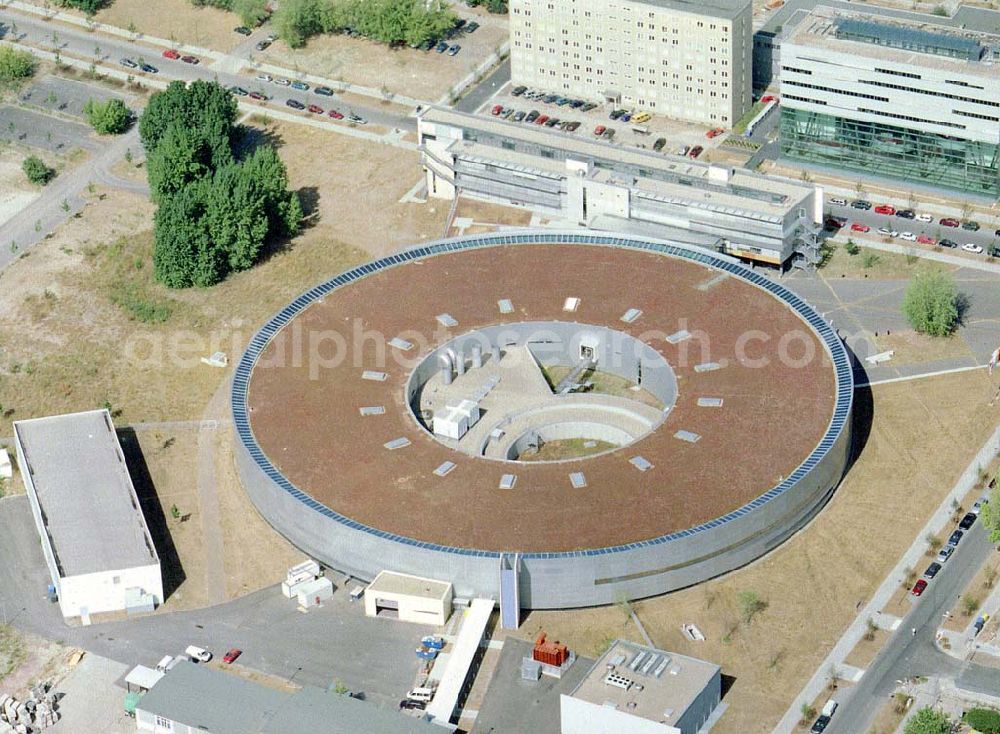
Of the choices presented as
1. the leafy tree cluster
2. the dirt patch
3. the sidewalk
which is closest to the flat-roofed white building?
the dirt patch

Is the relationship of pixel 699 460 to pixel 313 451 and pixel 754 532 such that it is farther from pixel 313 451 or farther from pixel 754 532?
pixel 313 451

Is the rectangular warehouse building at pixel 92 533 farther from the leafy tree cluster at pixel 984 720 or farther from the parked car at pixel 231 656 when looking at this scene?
the leafy tree cluster at pixel 984 720

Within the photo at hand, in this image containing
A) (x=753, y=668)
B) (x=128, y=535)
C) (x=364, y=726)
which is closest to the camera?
(x=364, y=726)

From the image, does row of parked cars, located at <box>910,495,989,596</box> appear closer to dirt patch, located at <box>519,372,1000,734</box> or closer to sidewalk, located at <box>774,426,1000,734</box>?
sidewalk, located at <box>774,426,1000,734</box>

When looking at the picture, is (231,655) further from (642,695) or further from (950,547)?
(950,547)

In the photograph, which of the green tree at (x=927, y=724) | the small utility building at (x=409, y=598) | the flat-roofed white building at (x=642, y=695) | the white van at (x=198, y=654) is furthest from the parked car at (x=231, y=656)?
the green tree at (x=927, y=724)

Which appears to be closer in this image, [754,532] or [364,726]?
[364,726]

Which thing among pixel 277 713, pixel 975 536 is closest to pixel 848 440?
pixel 975 536

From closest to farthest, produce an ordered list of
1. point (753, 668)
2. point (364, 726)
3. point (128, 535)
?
point (364, 726), point (753, 668), point (128, 535)
